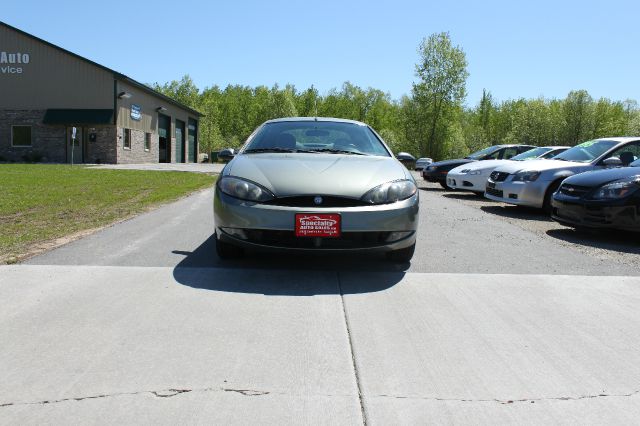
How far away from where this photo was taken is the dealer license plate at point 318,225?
4.19 meters

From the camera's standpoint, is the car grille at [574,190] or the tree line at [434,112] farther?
the tree line at [434,112]

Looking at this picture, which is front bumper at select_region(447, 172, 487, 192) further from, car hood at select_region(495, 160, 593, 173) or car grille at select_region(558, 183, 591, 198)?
car grille at select_region(558, 183, 591, 198)

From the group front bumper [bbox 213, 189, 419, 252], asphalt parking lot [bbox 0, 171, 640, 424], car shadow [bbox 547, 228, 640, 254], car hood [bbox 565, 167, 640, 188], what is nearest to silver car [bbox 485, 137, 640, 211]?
car shadow [bbox 547, 228, 640, 254]

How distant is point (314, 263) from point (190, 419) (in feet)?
9.49

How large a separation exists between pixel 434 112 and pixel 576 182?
48.6 meters

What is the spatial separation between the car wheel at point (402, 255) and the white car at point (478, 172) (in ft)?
28.9

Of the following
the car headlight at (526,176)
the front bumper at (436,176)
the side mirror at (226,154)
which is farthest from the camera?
the front bumper at (436,176)

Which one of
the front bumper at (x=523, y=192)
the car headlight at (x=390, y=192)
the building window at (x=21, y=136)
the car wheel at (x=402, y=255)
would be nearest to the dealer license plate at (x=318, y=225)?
the car headlight at (x=390, y=192)

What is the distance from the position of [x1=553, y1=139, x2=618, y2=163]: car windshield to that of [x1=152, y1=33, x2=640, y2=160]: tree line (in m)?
44.6

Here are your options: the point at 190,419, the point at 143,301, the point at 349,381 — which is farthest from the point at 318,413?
the point at 143,301

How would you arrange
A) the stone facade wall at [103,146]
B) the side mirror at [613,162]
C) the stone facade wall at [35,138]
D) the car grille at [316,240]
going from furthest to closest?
the stone facade wall at [35,138]
the stone facade wall at [103,146]
the side mirror at [613,162]
the car grille at [316,240]

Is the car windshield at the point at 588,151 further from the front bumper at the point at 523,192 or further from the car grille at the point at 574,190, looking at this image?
the car grille at the point at 574,190

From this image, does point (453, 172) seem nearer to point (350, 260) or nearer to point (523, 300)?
point (350, 260)

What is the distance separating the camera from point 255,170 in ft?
15.4
